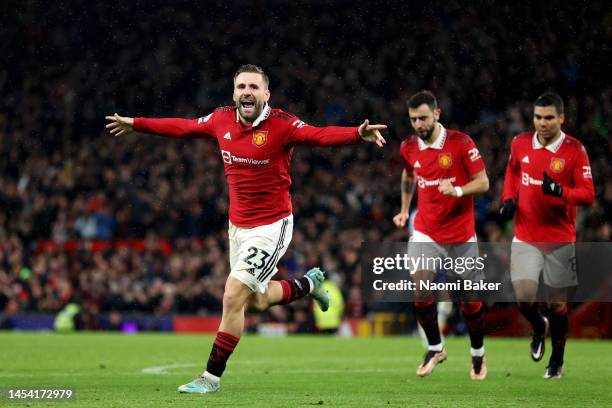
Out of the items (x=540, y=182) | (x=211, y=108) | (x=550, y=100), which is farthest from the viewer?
(x=211, y=108)

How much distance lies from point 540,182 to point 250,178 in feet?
10.2

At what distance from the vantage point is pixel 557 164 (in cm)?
970

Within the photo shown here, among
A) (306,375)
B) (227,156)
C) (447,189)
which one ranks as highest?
(227,156)

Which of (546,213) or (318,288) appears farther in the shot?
(546,213)

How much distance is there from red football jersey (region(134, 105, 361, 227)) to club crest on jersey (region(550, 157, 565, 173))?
2.85 m

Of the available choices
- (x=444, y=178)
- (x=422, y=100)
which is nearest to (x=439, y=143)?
(x=444, y=178)

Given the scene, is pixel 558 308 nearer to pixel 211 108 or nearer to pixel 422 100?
pixel 422 100

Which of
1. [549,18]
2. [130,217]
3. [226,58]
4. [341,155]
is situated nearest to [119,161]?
[130,217]

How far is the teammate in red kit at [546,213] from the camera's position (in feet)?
31.6

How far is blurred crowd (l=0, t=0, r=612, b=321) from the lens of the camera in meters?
22.4

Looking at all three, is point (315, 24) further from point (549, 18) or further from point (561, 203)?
point (561, 203)

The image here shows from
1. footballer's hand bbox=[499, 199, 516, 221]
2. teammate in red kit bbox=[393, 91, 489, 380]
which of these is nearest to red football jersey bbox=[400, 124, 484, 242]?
teammate in red kit bbox=[393, 91, 489, 380]

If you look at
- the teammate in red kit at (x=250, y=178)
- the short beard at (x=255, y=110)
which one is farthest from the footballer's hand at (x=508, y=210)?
the short beard at (x=255, y=110)

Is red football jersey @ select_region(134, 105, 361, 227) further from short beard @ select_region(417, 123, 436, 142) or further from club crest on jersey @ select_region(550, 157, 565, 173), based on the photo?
club crest on jersey @ select_region(550, 157, 565, 173)
